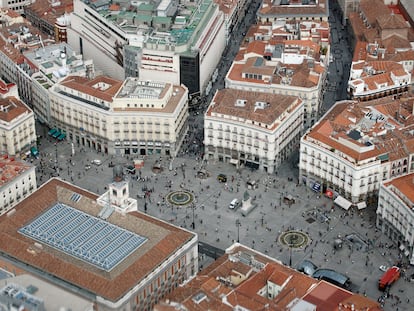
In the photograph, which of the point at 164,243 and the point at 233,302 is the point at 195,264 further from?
the point at 233,302

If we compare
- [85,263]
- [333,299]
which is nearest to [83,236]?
[85,263]

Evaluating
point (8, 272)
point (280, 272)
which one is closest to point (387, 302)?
point (280, 272)

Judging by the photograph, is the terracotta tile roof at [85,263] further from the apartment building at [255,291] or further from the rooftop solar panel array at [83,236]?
the apartment building at [255,291]

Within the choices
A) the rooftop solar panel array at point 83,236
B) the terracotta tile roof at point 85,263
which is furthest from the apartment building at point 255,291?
the rooftop solar panel array at point 83,236

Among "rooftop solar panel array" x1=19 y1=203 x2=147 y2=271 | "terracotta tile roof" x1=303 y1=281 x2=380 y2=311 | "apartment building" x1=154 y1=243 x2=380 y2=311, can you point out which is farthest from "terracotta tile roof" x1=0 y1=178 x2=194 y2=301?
"terracotta tile roof" x1=303 y1=281 x2=380 y2=311

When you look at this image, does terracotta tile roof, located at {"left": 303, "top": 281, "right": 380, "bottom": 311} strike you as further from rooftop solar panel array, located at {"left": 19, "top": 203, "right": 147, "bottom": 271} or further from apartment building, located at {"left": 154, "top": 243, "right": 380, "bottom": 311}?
rooftop solar panel array, located at {"left": 19, "top": 203, "right": 147, "bottom": 271}
